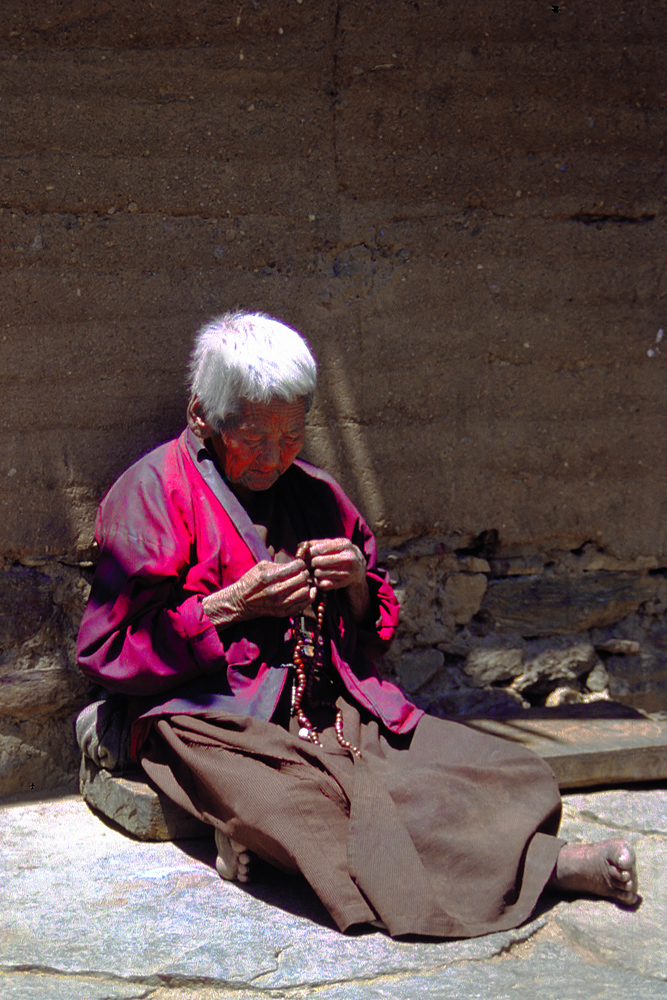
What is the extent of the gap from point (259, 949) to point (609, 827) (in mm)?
1243

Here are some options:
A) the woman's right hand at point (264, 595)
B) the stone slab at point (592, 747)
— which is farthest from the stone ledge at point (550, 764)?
the woman's right hand at point (264, 595)

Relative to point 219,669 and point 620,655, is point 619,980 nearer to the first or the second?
point 219,669

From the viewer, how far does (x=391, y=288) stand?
140 inches

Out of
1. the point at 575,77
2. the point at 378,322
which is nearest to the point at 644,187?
the point at 575,77

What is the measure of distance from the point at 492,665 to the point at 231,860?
146cm

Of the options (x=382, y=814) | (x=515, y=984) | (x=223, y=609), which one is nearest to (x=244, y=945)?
(x=382, y=814)

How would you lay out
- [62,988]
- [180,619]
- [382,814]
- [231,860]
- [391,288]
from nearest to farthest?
[62,988]
[382,814]
[231,860]
[180,619]
[391,288]

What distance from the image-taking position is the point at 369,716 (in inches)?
116

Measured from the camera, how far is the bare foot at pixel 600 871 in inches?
98.3

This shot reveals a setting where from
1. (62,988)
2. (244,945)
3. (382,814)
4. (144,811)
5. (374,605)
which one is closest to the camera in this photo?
(62,988)

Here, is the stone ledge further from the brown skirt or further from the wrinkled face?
the wrinkled face

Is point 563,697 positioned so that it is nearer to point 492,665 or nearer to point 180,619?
point 492,665

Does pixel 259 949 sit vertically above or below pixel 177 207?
below

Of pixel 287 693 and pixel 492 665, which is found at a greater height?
pixel 287 693
